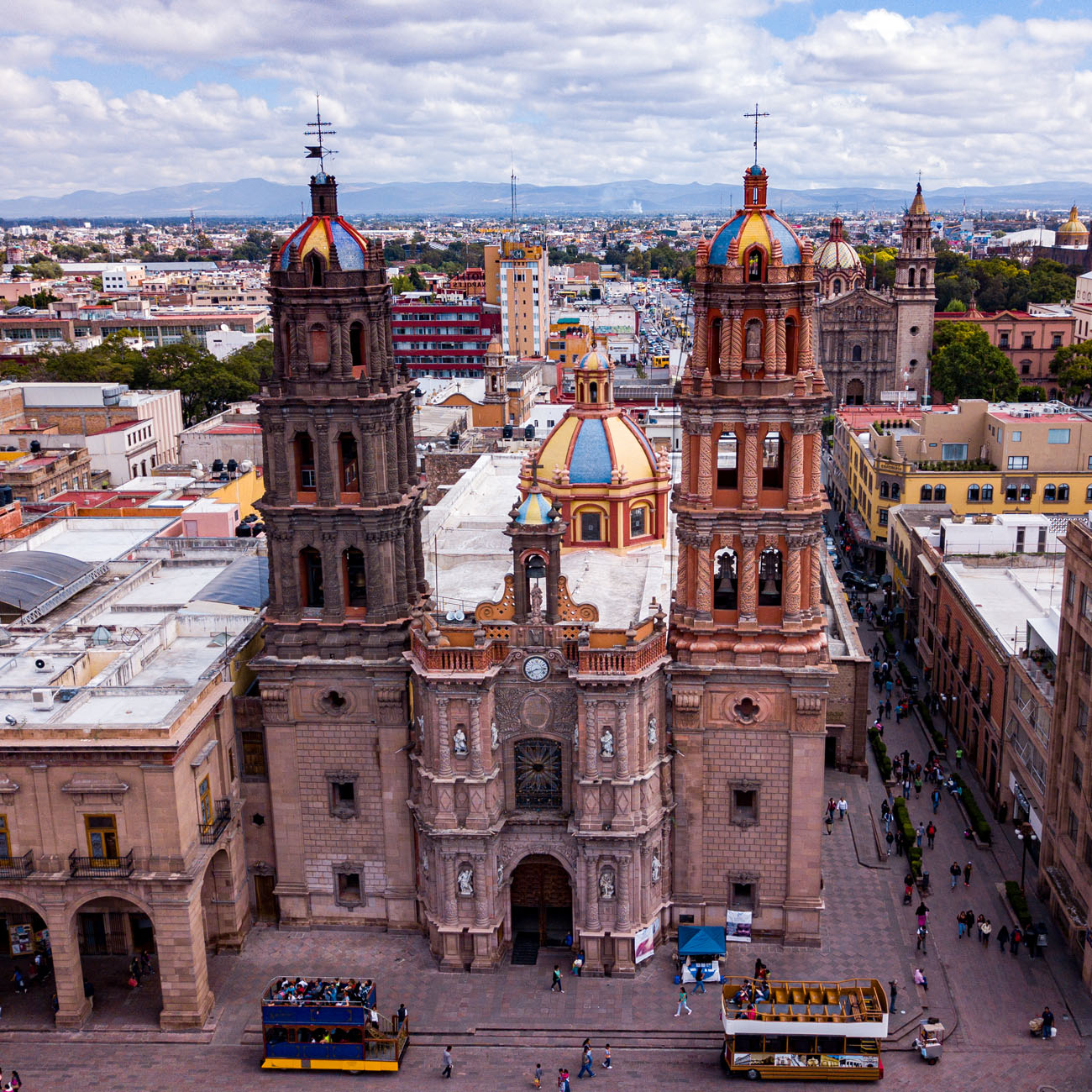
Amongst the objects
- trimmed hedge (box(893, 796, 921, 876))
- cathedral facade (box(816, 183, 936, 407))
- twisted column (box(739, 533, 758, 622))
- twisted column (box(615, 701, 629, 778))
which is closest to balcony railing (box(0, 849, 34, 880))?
twisted column (box(615, 701, 629, 778))

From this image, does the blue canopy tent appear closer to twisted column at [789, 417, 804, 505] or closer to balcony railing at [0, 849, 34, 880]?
twisted column at [789, 417, 804, 505]

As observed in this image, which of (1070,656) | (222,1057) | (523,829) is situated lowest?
(222,1057)

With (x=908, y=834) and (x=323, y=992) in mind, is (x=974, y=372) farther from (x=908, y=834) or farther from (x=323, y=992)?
(x=323, y=992)

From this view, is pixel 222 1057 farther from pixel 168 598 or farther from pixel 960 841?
pixel 960 841

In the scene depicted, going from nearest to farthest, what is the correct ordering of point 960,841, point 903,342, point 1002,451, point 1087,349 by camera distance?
point 960,841, point 1002,451, point 1087,349, point 903,342

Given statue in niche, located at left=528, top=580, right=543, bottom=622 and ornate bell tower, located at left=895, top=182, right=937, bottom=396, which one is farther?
ornate bell tower, located at left=895, top=182, right=937, bottom=396

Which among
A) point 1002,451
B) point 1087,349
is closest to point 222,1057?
point 1002,451
